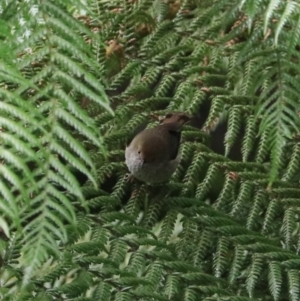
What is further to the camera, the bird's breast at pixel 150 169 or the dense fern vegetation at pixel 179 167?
the bird's breast at pixel 150 169

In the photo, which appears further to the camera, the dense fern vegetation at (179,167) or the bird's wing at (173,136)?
the bird's wing at (173,136)

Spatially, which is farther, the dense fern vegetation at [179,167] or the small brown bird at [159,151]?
the small brown bird at [159,151]

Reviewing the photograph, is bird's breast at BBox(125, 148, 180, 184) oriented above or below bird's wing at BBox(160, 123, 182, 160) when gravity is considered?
below

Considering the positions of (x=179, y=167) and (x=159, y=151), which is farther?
(x=159, y=151)

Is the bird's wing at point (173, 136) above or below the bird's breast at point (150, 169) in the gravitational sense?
above

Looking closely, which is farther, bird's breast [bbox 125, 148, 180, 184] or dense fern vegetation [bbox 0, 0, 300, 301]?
bird's breast [bbox 125, 148, 180, 184]
